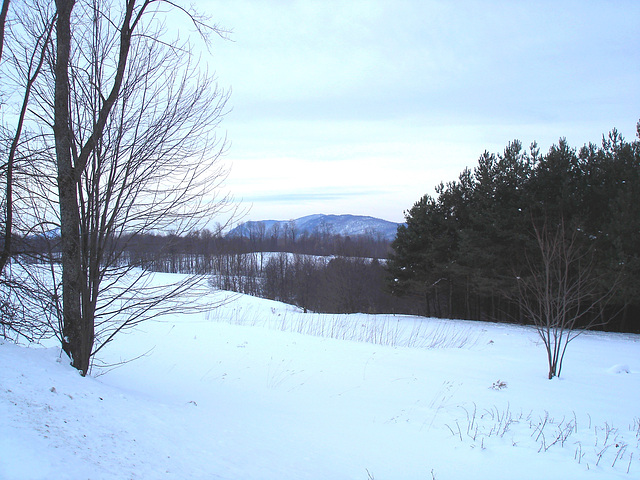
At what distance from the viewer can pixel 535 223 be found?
65.5 feet

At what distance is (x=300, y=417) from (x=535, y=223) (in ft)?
61.6

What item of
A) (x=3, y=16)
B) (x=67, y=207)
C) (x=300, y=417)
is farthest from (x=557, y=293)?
(x=3, y=16)

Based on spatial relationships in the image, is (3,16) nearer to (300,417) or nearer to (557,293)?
(300,417)

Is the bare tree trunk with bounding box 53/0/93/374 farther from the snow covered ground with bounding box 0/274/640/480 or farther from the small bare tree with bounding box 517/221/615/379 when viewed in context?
the small bare tree with bounding box 517/221/615/379

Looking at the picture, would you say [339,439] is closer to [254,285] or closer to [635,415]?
[635,415]

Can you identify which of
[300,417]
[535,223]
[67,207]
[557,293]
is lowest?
[300,417]

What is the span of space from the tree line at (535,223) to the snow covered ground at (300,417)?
9541mm

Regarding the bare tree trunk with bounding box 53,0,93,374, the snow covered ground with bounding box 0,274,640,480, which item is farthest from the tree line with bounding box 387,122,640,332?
the bare tree trunk with bounding box 53,0,93,374

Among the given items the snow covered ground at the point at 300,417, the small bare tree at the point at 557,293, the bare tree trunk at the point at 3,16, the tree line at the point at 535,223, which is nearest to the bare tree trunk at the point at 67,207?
the snow covered ground at the point at 300,417

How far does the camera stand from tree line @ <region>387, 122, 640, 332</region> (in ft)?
55.7

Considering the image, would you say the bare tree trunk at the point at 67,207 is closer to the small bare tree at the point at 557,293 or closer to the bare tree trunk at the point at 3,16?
the bare tree trunk at the point at 3,16

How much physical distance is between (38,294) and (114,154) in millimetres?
1884

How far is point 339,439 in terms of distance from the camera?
4391 millimetres

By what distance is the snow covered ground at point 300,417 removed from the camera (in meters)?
3.00
